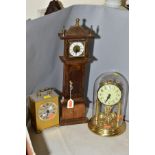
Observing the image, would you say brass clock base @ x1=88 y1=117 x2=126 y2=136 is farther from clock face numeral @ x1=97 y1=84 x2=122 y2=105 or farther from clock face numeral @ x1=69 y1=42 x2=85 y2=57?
clock face numeral @ x1=69 y1=42 x2=85 y2=57

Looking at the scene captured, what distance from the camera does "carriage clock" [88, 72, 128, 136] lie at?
1432 millimetres

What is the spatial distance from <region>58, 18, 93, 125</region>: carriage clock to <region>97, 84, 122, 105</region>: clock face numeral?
0.34 feet

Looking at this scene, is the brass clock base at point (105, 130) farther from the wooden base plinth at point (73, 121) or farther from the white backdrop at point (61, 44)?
the white backdrop at point (61, 44)

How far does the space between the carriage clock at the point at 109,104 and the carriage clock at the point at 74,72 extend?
0.07m

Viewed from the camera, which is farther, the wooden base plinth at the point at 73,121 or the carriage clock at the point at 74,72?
the wooden base plinth at the point at 73,121

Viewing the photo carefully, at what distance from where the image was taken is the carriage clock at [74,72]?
54.4 inches

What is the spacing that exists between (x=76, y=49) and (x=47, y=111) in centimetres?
32

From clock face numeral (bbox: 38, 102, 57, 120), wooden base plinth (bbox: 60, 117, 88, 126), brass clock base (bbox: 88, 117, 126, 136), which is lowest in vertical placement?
brass clock base (bbox: 88, 117, 126, 136)

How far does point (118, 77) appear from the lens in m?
1.50

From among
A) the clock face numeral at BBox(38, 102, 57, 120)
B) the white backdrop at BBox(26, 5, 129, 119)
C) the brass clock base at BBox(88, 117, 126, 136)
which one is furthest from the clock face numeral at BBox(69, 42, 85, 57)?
the brass clock base at BBox(88, 117, 126, 136)

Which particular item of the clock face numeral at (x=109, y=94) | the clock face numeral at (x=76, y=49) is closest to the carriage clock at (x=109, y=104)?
the clock face numeral at (x=109, y=94)
